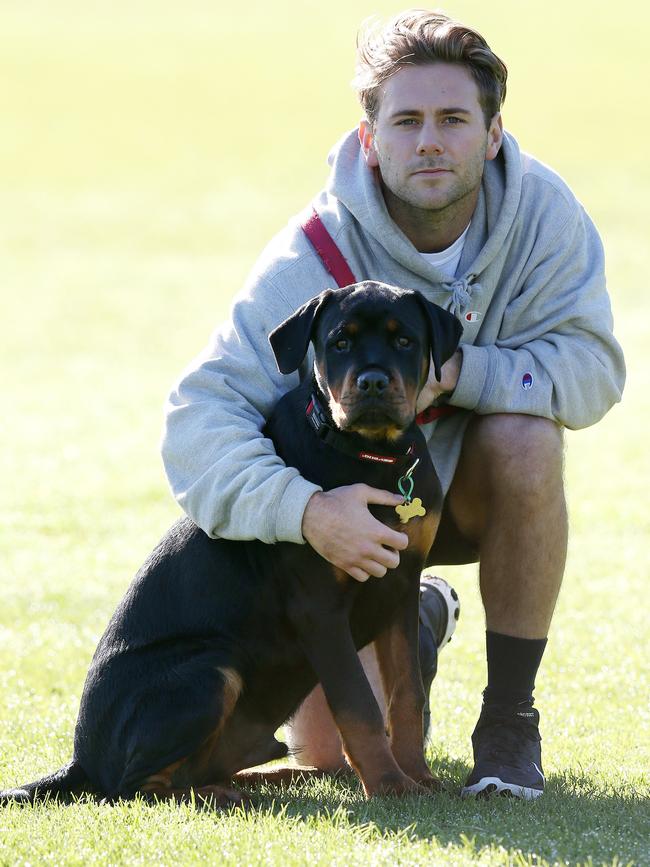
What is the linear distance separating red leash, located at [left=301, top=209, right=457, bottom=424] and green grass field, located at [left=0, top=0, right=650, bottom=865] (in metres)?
1.14

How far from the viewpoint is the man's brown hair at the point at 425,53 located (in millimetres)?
4160

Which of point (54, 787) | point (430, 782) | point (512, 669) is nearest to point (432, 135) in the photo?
point (512, 669)

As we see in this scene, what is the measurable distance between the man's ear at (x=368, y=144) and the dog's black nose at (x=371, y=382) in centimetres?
108

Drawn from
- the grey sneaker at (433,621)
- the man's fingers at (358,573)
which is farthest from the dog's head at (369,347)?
the grey sneaker at (433,621)

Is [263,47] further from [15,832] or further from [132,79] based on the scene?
[15,832]

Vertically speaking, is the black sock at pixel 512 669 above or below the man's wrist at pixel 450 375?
below

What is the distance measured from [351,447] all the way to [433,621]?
4.40ft

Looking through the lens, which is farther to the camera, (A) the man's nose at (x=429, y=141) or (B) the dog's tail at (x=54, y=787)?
(A) the man's nose at (x=429, y=141)

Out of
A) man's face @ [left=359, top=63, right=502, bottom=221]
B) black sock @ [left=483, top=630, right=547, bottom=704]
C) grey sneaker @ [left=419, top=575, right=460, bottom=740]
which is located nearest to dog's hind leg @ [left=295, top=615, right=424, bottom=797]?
black sock @ [left=483, top=630, right=547, bottom=704]

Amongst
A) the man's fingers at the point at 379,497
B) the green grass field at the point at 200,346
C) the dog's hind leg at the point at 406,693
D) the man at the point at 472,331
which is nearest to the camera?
the green grass field at the point at 200,346

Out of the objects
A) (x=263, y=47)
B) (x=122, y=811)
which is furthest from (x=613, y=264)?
(x=263, y=47)

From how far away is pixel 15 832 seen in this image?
10.7 feet

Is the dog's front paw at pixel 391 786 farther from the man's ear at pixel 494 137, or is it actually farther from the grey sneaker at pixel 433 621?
the man's ear at pixel 494 137

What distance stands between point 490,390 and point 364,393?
26.6 inches
